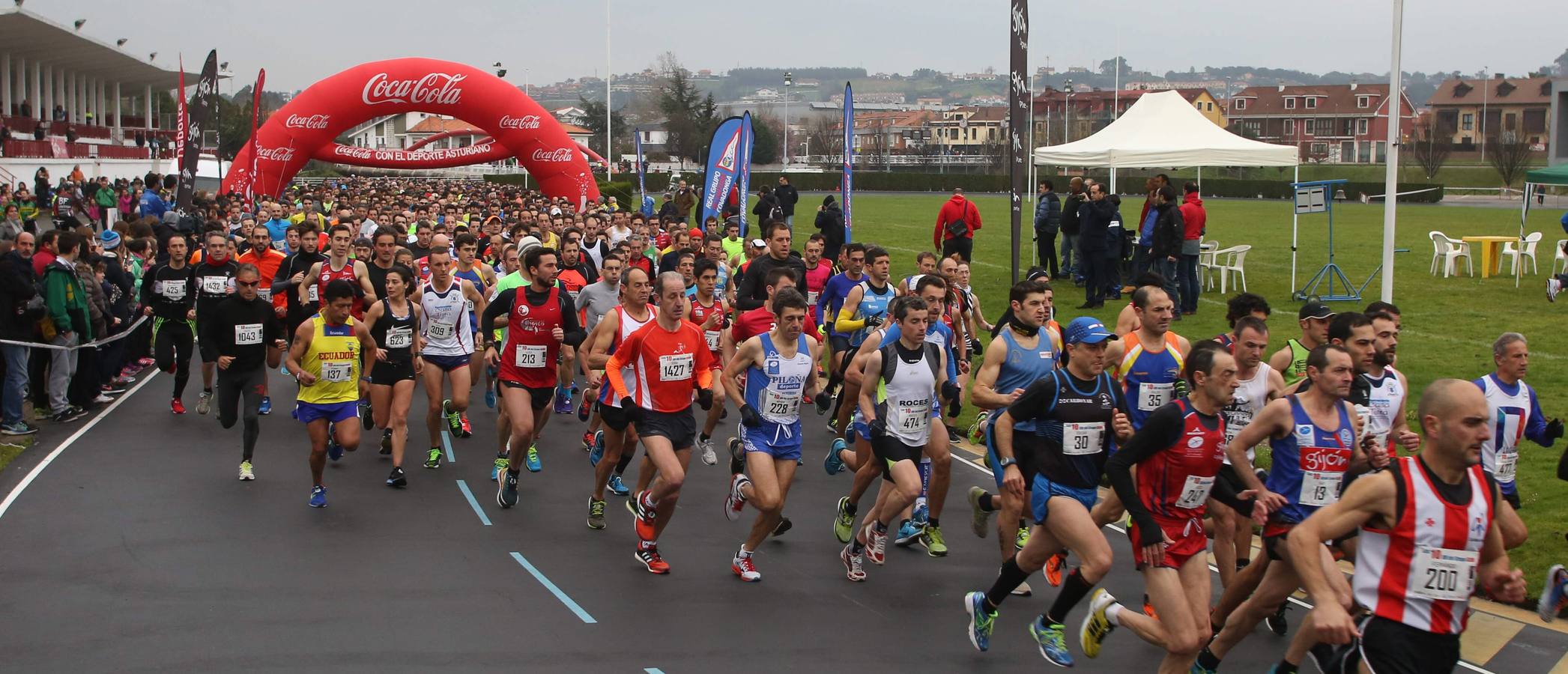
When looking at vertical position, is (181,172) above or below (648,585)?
above

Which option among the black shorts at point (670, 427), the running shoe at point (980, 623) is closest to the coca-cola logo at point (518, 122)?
the black shorts at point (670, 427)

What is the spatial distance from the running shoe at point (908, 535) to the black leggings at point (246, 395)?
17.1ft

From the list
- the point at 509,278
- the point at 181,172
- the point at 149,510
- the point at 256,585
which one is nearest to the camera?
the point at 256,585

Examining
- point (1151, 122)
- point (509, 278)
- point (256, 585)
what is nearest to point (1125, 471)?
point (256, 585)

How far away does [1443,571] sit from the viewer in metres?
4.73

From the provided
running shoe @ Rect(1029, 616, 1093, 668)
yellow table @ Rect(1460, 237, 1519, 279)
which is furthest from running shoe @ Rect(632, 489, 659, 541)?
yellow table @ Rect(1460, 237, 1519, 279)

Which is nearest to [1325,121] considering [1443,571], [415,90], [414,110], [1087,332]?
[414,110]

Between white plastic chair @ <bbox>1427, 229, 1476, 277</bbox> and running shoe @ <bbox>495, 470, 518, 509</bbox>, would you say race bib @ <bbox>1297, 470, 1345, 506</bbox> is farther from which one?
white plastic chair @ <bbox>1427, 229, 1476, 277</bbox>

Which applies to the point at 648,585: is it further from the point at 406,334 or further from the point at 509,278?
the point at 509,278

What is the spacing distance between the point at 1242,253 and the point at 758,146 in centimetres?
8177

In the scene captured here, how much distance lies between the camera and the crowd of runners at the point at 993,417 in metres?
4.89

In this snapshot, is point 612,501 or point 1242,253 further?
point 1242,253

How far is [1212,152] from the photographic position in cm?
2228

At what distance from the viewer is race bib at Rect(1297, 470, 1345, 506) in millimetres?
6535
